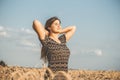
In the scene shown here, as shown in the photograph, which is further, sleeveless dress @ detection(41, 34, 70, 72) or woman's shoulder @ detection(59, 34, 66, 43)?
woman's shoulder @ detection(59, 34, 66, 43)

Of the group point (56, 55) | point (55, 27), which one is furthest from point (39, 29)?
point (56, 55)

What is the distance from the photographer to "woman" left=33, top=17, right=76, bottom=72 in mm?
3371

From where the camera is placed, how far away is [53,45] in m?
3.44

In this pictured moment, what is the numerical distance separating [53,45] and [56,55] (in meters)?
0.11

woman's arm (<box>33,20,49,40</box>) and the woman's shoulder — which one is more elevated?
woman's arm (<box>33,20,49,40</box>)

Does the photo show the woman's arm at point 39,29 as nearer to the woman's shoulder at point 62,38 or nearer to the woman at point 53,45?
the woman at point 53,45

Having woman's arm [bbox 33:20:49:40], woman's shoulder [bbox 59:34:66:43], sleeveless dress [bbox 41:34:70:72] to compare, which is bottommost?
sleeveless dress [bbox 41:34:70:72]

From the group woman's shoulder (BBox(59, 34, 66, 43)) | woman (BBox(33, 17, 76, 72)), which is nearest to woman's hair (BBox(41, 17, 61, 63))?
woman (BBox(33, 17, 76, 72))

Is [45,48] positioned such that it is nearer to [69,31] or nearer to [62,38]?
[62,38]

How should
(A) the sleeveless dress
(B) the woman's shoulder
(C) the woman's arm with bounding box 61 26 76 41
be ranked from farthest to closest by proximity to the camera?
(C) the woman's arm with bounding box 61 26 76 41 → (B) the woman's shoulder → (A) the sleeveless dress

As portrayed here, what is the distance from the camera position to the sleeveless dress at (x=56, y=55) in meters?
3.36

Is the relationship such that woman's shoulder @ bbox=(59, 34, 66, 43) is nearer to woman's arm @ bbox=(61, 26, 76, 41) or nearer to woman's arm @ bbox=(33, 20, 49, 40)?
woman's arm @ bbox=(61, 26, 76, 41)

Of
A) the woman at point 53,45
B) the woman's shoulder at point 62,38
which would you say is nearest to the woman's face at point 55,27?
the woman at point 53,45

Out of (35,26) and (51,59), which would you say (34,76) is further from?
(35,26)
